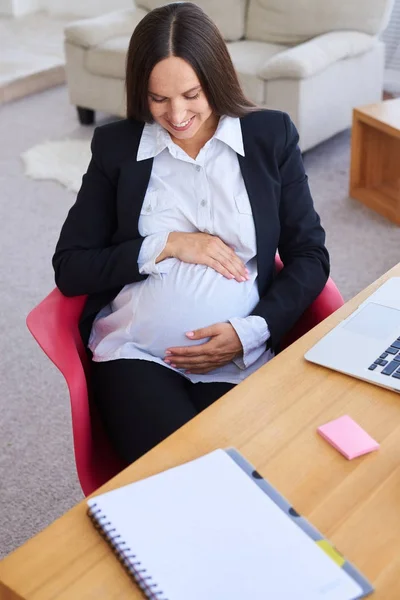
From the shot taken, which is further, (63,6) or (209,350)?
(63,6)

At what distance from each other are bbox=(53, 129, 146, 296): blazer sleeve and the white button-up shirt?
0.11ft

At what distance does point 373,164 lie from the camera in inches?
129

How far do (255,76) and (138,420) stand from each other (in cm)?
231

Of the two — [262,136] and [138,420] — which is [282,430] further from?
[262,136]

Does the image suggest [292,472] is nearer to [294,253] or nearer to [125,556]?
[125,556]

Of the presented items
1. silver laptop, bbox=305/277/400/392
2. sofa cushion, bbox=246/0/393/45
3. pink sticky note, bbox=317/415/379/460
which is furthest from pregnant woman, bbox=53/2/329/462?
sofa cushion, bbox=246/0/393/45

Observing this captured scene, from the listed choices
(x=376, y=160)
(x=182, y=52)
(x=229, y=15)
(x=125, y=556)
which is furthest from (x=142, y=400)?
(x=229, y=15)

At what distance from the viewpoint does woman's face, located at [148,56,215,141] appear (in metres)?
1.45

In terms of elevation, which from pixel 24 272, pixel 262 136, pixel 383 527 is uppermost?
pixel 262 136

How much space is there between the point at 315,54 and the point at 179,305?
2.15 meters

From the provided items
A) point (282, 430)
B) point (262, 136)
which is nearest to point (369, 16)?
point (262, 136)

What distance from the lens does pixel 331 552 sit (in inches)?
36.8

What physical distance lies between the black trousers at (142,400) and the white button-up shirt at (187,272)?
24mm

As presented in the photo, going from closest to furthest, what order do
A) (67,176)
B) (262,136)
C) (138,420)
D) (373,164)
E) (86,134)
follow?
(138,420)
(262,136)
(373,164)
(67,176)
(86,134)
